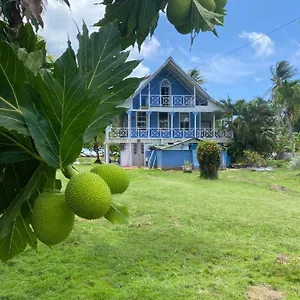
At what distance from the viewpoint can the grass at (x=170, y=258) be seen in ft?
14.7

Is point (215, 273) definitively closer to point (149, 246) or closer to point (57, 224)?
point (149, 246)

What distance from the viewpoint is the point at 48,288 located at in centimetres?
447

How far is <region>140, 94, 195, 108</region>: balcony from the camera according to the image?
24188 millimetres

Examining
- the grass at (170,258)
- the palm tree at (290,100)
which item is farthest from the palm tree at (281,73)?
the grass at (170,258)

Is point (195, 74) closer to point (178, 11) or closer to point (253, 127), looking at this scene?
point (253, 127)

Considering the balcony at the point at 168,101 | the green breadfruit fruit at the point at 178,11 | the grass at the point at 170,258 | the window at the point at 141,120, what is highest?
the balcony at the point at 168,101

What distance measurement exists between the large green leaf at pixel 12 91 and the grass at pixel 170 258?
3803 mm

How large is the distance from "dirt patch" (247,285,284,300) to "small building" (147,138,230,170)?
54.9 ft

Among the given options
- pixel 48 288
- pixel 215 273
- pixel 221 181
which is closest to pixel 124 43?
pixel 48 288

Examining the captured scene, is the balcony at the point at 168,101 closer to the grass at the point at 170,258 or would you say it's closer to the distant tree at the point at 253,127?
the distant tree at the point at 253,127

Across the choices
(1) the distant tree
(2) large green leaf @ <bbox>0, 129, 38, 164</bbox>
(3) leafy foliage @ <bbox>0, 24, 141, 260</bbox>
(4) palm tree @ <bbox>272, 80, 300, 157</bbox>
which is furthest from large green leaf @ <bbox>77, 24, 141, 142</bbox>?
(4) palm tree @ <bbox>272, 80, 300, 157</bbox>

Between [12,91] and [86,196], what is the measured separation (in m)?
0.22

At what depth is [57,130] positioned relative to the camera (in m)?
0.73

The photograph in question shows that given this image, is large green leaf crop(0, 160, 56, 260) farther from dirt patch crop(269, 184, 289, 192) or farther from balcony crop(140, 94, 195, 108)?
balcony crop(140, 94, 195, 108)
